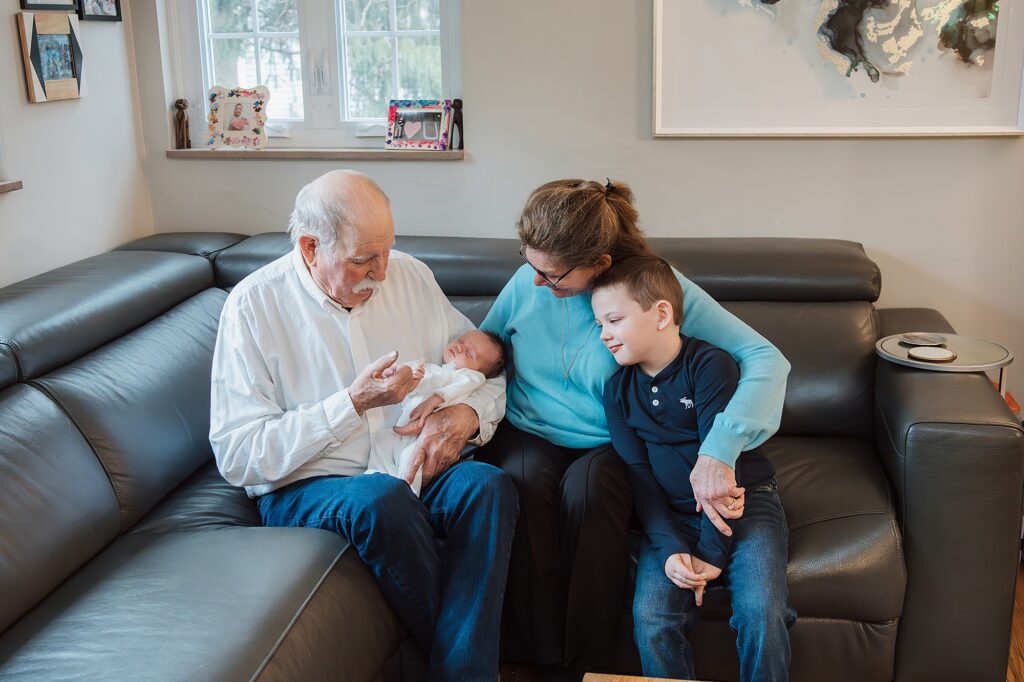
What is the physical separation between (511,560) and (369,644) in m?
0.38

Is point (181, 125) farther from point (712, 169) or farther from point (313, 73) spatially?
point (712, 169)

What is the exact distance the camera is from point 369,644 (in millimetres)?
1766

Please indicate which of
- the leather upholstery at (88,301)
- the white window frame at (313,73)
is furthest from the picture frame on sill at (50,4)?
the leather upholstery at (88,301)

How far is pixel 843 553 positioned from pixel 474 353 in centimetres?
91

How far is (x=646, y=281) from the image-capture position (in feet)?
6.46

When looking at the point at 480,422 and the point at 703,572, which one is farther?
the point at 480,422

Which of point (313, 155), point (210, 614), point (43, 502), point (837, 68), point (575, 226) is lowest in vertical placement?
point (210, 614)

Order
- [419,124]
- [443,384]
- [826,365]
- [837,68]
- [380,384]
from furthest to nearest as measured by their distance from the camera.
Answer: [419,124], [837,68], [826,365], [443,384], [380,384]

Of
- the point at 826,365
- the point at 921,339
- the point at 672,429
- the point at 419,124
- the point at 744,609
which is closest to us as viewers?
the point at 744,609

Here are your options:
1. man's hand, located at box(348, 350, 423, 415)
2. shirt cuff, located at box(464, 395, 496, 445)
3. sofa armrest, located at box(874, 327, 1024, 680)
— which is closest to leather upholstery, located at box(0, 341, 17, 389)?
man's hand, located at box(348, 350, 423, 415)

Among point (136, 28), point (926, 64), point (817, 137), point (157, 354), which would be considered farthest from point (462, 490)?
point (136, 28)

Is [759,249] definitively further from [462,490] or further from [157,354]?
[157,354]

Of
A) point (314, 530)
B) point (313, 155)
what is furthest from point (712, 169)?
point (314, 530)

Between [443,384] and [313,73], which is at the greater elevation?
[313,73]
